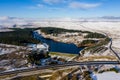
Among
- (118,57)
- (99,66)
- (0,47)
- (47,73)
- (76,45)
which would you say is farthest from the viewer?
(76,45)

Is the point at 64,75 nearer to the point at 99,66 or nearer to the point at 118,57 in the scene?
the point at 99,66

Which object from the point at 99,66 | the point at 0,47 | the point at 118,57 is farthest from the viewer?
the point at 0,47

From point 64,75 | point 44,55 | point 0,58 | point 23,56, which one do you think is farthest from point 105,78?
point 0,58

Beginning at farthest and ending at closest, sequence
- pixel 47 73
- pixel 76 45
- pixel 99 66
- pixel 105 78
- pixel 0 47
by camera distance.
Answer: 1. pixel 76 45
2. pixel 0 47
3. pixel 99 66
4. pixel 47 73
5. pixel 105 78

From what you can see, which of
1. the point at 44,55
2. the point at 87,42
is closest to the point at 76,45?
the point at 87,42

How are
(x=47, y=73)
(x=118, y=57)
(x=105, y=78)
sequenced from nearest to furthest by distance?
(x=105, y=78) < (x=47, y=73) < (x=118, y=57)

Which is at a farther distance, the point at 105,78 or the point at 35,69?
the point at 35,69

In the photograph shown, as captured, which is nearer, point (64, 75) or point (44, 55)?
point (64, 75)

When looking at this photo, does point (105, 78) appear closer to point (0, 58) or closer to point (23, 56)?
point (23, 56)
